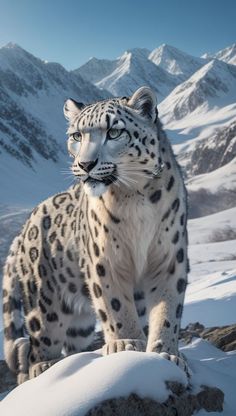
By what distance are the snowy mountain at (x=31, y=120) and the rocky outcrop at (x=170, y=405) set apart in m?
50.7

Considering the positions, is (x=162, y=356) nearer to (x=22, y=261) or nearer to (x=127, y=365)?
(x=127, y=365)

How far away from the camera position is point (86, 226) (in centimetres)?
481

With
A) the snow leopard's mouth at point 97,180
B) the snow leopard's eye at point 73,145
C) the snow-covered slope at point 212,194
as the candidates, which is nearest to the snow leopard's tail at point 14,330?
the snow leopard's eye at point 73,145

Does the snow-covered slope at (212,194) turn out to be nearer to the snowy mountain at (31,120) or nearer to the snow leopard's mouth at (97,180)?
the snowy mountain at (31,120)

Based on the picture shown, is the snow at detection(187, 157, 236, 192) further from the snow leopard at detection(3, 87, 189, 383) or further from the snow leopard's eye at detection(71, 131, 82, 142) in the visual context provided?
the snow leopard's eye at detection(71, 131, 82, 142)

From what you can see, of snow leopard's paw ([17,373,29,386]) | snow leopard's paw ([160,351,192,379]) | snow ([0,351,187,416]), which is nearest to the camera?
snow ([0,351,187,416])

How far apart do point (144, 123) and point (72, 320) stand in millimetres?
2322

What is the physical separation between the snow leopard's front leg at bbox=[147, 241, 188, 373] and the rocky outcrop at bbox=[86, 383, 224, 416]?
0.29 m

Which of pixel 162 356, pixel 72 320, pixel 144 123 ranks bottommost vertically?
pixel 162 356

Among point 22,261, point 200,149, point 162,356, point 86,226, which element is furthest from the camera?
point 200,149

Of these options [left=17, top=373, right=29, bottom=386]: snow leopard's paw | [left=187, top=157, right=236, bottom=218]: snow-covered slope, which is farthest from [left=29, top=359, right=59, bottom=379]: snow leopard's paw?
[left=187, top=157, right=236, bottom=218]: snow-covered slope

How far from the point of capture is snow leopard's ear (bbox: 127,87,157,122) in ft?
14.0

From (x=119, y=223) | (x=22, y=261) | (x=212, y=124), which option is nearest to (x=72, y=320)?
(x=22, y=261)

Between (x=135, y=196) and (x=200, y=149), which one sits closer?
(x=135, y=196)
